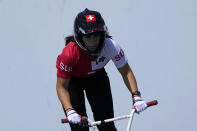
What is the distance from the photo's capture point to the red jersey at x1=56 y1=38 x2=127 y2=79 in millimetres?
2988

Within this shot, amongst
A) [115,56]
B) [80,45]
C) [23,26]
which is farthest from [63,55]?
[23,26]

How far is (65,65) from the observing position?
118 inches

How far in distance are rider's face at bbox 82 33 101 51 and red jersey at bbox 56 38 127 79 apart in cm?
11

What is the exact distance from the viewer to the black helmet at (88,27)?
2838mm

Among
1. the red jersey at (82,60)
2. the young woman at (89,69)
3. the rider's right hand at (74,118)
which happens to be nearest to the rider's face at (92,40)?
the young woman at (89,69)

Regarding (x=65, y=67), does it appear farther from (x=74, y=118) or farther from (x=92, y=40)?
(x=74, y=118)

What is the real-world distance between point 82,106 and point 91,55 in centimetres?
40

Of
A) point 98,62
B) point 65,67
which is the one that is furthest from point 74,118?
point 98,62

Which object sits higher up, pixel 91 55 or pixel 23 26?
pixel 23 26

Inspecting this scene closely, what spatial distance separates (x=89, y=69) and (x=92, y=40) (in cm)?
32

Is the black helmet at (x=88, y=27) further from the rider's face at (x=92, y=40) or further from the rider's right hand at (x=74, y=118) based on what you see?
the rider's right hand at (x=74, y=118)

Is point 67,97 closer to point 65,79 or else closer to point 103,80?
point 65,79

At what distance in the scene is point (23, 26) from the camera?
14.4 feet

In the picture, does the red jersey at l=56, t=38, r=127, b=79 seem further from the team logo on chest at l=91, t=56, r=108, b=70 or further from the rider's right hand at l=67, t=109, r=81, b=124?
the rider's right hand at l=67, t=109, r=81, b=124
